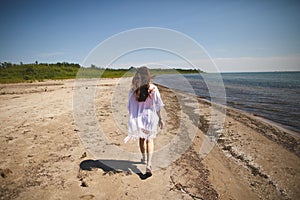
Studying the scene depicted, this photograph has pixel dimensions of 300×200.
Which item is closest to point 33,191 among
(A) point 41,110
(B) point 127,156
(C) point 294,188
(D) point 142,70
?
(B) point 127,156

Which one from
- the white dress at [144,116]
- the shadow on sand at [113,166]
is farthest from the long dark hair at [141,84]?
the shadow on sand at [113,166]

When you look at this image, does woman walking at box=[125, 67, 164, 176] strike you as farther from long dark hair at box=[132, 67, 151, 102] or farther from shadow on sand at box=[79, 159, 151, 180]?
shadow on sand at box=[79, 159, 151, 180]

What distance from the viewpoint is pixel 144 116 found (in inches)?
171

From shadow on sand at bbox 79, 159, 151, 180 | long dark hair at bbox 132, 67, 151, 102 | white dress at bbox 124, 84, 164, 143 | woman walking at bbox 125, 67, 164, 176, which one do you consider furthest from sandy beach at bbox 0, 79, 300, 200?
long dark hair at bbox 132, 67, 151, 102

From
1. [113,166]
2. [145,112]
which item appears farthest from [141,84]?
[113,166]

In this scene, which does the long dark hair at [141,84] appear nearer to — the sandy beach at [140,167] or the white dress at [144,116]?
the white dress at [144,116]

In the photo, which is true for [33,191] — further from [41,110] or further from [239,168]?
[41,110]

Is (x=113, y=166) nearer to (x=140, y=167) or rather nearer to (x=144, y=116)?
(x=140, y=167)

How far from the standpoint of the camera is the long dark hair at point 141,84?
4.11m

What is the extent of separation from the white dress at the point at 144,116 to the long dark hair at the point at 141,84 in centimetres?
16

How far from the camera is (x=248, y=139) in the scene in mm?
7391

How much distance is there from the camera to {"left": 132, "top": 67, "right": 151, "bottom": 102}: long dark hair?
4105 mm

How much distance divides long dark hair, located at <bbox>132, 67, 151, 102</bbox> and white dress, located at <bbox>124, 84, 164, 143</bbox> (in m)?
0.16

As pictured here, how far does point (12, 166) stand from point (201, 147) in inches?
212
